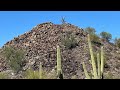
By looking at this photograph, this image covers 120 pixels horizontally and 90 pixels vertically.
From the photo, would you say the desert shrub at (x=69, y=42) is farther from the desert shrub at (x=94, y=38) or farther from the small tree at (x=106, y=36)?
the small tree at (x=106, y=36)

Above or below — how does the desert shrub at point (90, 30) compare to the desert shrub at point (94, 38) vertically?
above

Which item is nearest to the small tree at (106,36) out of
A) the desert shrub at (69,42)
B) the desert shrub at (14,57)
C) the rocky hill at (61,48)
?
the rocky hill at (61,48)

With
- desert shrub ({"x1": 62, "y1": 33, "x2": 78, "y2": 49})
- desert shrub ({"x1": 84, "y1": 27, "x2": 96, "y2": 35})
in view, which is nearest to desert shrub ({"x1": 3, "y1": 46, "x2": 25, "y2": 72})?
desert shrub ({"x1": 62, "y1": 33, "x2": 78, "y2": 49})

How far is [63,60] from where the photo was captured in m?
22.7

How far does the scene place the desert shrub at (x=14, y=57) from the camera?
2117cm

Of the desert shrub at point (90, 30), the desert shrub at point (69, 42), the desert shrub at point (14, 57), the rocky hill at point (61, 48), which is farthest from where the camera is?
the desert shrub at point (90, 30)

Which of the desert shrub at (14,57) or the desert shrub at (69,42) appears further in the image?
the desert shrub at (69,42)

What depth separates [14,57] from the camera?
864 inches

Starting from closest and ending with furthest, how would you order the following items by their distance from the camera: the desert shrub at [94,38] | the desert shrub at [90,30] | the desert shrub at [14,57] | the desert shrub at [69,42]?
the desert shrub at [14,57]
the desert shrub at [69,42]
the desert shrub at [94,38]
the desert shrub at [90,30]

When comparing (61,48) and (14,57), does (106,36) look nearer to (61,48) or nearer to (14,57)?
(61,48)

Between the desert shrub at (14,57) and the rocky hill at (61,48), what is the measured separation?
17.9 inches

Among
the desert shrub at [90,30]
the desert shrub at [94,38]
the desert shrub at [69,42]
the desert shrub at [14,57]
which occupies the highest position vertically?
the desert shrub at [90,30]
